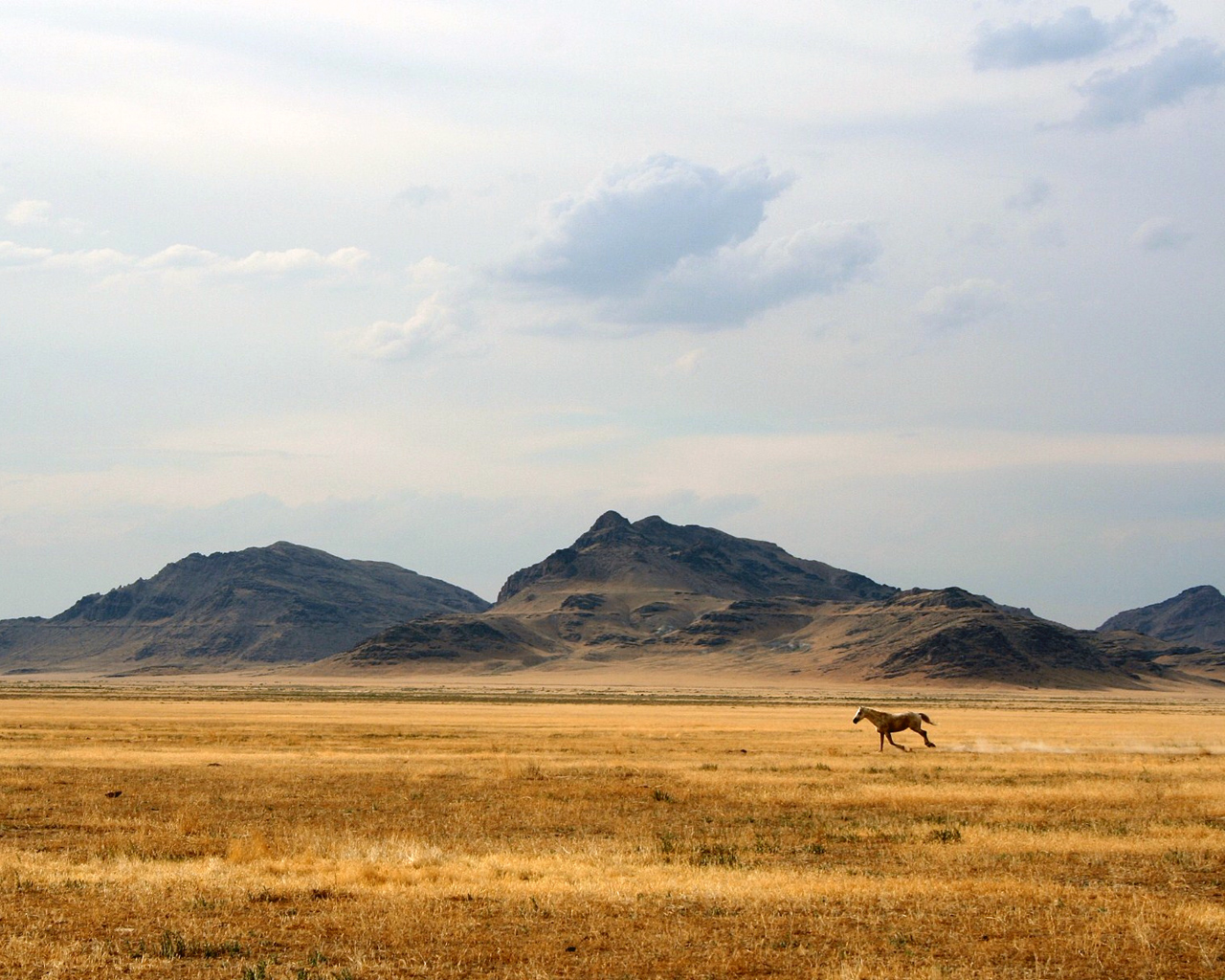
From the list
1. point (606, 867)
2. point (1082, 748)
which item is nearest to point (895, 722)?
point (1082, 748)

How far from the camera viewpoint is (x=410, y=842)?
2061cm

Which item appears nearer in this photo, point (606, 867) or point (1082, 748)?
point (606, 867)

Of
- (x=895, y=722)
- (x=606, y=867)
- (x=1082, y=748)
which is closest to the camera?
(x=606, y=867)

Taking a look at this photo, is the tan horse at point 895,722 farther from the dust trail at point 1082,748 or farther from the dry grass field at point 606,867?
the dry grass field at point 606,867

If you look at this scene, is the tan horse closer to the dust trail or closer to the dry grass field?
the dust trail

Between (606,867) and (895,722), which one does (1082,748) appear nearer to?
(895,722)

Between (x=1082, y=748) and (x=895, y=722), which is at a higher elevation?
(x=895, y=722)

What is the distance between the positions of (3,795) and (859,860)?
19346 millimetres

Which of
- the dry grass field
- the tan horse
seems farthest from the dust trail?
the dry grass field

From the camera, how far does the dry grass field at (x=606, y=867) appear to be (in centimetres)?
1308

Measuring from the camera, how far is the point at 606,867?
1839 centimetres

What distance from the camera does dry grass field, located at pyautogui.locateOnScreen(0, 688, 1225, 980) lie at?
13078 millimetres

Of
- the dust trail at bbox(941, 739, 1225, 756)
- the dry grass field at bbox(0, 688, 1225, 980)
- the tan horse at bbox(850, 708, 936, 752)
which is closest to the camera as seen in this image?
the dry grass field at bbox(0, 688, 1225, 980)

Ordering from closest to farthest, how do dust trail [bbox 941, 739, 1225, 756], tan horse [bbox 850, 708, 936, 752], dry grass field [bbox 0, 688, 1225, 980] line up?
1. dry grass field [bbox 0, 688, 1225, 980]
2. dust trail [bbox 941, 739, 1225, 756]
3. tan horse [bbox 850, 708, 936, 752]
